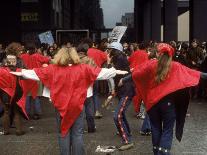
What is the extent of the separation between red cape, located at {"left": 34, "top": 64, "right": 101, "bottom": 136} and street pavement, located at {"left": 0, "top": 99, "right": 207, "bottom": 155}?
207cm

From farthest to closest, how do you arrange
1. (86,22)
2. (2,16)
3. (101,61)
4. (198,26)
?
(86,22)
(2,16)
(198,26)
(101,61)

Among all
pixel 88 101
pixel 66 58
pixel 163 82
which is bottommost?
pixel 88 101

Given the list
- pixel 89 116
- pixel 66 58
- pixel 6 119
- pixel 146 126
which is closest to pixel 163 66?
pixel 66 58

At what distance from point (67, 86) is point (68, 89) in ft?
0.14

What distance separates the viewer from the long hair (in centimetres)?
793

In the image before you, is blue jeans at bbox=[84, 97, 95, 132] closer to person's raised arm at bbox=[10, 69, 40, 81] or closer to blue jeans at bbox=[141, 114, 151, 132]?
blue jeans at bbox=[141, 114, 151, 132]

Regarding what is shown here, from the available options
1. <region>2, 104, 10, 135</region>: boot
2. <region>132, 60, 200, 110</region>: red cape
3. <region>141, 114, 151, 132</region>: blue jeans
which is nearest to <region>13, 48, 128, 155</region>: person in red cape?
<region>132, 60, 200, 110</region>: red cape

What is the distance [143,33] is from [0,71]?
138 feet

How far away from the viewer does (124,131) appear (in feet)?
33.6

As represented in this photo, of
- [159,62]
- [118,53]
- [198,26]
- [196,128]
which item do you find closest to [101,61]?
[196,128]

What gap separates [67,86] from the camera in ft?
25.7

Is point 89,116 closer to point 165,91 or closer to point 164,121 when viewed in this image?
point 164,121

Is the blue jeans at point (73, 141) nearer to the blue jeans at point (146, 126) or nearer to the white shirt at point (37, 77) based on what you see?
the white shirt at point (37, 77)

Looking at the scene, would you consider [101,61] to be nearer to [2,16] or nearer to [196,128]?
[196,128]
